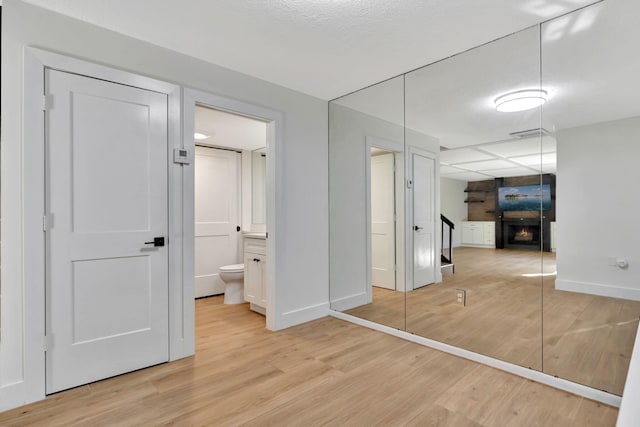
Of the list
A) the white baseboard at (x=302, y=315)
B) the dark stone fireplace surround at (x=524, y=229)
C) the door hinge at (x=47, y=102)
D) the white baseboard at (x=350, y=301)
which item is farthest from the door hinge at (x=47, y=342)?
the dark stone fireplace surround at (x=524, y=229)

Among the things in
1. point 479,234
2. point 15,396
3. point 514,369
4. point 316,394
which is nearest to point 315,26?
point 479,234

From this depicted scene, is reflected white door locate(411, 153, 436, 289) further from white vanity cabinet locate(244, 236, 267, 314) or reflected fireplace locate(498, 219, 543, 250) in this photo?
white vanity cabinet locate(244, 236, 267, 314)

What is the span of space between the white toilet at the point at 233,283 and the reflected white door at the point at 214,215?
547mm

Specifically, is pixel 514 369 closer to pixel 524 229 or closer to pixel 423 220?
pixel 524 229

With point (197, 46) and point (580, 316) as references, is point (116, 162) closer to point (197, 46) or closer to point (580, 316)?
point (197, 46)

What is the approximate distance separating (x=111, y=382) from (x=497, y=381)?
2640 millimetres

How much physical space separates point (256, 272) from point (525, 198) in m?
2.70

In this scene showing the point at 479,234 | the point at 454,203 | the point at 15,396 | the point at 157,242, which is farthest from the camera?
the point at 454,203

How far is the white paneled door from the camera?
2053mm

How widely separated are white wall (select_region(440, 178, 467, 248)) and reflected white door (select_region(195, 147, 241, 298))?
10.7ft

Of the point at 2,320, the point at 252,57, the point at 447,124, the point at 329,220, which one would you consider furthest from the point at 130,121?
the point at 447,124

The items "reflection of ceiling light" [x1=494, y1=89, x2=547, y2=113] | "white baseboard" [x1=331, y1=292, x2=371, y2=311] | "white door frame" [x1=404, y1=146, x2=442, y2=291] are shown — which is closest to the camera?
"reflection of ceiling light" [x1=494, y1=89, x2=547, y2=113]

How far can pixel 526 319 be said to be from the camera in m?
2.26

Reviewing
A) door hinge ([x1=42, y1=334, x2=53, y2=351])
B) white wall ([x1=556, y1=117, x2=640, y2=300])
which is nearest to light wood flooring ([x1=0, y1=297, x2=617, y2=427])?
door hinge ([x1=42, y1=334, x2=53, y2=351])
